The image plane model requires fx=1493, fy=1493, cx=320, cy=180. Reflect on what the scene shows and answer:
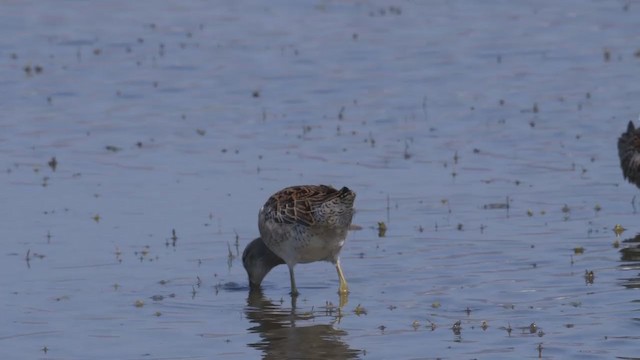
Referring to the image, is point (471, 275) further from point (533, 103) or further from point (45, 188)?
point (533, 103)

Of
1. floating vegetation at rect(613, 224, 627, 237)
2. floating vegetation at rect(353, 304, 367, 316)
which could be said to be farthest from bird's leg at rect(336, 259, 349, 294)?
floating vegetation at rect(613, 224, 627, 237)

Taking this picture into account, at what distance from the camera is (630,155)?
60.9 feet

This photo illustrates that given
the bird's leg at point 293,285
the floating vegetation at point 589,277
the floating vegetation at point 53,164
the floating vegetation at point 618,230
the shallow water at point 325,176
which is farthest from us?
the floating vegetation at point 53,164

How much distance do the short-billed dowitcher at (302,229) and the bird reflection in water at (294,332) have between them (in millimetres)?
505

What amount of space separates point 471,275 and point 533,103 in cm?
1028

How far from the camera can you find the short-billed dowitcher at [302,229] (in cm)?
1446

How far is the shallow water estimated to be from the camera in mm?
13414

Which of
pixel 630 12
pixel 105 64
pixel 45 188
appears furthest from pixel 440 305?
pixel 630 12

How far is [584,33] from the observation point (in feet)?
105

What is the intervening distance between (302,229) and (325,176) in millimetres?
5361

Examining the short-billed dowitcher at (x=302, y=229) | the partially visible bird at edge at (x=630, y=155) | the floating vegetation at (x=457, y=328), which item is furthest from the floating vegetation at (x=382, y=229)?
the floating vegetation at (x=457, y=328)

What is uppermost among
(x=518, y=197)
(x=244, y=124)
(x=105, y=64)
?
(x=105, y=64)

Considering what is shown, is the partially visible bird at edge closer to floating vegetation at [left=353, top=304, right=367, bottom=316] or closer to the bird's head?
the bird's head

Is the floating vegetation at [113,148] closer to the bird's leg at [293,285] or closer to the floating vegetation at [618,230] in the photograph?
the bird's leg at [293,285]
